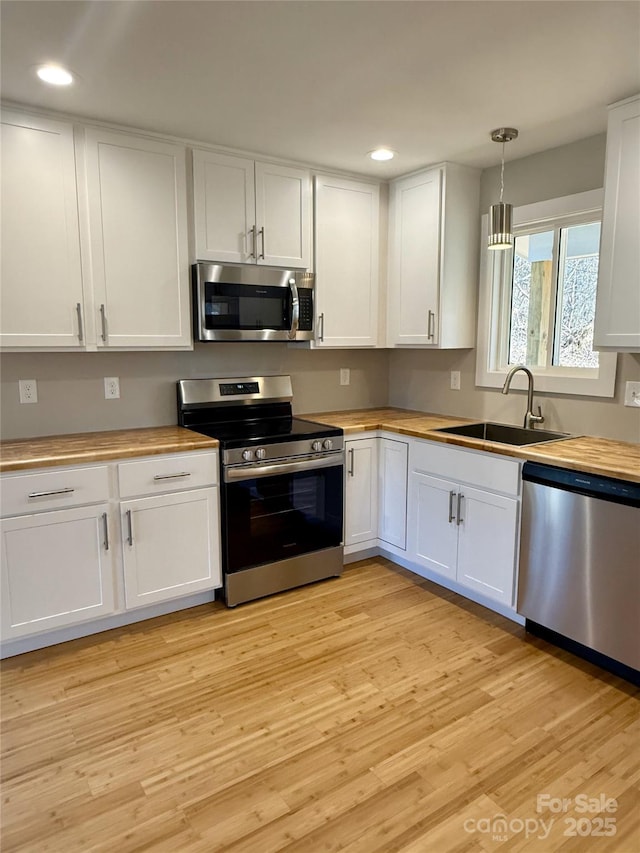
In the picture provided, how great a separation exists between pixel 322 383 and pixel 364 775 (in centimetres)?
249

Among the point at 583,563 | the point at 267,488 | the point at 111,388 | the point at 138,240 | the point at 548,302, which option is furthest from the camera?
the point at 548,302

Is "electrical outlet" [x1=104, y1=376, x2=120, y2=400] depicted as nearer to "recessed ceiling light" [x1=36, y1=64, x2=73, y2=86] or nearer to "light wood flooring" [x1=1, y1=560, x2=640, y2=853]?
"light wood flooring" [x1=1, y1=560, x2=640, y2=853]

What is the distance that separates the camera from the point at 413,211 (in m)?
3.47

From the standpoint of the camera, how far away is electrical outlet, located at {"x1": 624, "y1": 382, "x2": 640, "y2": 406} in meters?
2.71

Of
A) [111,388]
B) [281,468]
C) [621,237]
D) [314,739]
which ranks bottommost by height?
[314,739]

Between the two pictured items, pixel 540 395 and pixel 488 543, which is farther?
pixel 540 395

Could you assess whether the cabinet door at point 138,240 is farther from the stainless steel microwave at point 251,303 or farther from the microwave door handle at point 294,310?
the microwave door handle at point 294,310

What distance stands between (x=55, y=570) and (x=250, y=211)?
2084 mm

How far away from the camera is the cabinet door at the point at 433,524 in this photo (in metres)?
2.98

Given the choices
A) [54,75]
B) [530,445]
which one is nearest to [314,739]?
[530,445]

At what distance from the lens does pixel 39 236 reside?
257cm

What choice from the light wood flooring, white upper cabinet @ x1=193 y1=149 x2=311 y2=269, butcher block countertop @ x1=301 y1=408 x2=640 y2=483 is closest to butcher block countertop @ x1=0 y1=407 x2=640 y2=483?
butcher block countertop @ x1=301 y1=408 x2=640 y2=483

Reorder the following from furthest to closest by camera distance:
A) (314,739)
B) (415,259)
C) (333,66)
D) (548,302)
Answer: (415,259), (548,302), (333,66), (314,739)

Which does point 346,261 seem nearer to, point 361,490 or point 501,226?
point 501,226
